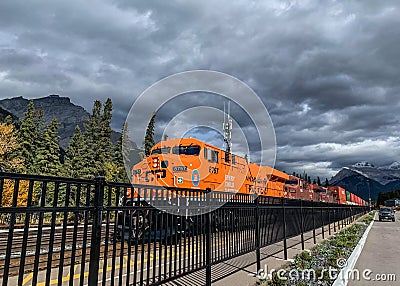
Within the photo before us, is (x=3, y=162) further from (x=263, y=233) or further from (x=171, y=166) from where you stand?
(x=263, y=233)

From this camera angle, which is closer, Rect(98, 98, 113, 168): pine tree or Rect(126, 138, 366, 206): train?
Rect(126, 138, 366, 206): train

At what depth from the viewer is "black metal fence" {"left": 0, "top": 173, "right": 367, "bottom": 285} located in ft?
9.05

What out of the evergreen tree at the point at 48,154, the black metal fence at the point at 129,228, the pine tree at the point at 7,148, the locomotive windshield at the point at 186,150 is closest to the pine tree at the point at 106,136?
the evergreen tree at the point at 48,154

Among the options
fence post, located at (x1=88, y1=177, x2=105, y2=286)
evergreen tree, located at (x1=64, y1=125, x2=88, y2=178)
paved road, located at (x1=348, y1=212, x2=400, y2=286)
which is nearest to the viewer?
fence post, located at (x1=88, y1=177, x2=105, y2=286)

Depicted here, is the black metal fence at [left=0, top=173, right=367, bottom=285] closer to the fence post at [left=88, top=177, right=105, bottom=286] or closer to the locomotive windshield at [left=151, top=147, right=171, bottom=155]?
the fence post at [left=88, top=177, right=105, bottom=286]

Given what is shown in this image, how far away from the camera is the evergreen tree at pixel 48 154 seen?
38719 mm

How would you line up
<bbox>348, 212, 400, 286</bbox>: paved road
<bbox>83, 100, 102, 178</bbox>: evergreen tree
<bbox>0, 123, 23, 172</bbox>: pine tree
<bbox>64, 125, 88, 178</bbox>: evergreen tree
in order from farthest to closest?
<bbox>83, 100, 102, 178</bbox>: evergreen tree
<bbox>64, 125, 88, 178</bbox>: evergreen tree
<bbox>0, 123, 23, 172</bbox>: pine tree
<bbox>348, 212, 400, 286</bbox>: paved road

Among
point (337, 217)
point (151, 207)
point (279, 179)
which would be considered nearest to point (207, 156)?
point (151, 207)

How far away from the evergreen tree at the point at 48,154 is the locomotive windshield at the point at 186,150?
30683 millimetres

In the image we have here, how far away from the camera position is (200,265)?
17.3 feet

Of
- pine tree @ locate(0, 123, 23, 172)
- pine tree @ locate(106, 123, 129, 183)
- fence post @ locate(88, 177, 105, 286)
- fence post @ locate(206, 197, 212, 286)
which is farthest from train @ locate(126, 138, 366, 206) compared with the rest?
pine tree @ locate(106, 123, 129, 183)

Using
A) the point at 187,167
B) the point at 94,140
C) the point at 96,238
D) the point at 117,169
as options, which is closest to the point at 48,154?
the point at 94,140

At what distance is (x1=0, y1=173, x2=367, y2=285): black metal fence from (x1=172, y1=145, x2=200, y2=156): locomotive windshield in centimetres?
435

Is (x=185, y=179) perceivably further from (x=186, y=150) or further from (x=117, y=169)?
(x=117, y=169)
